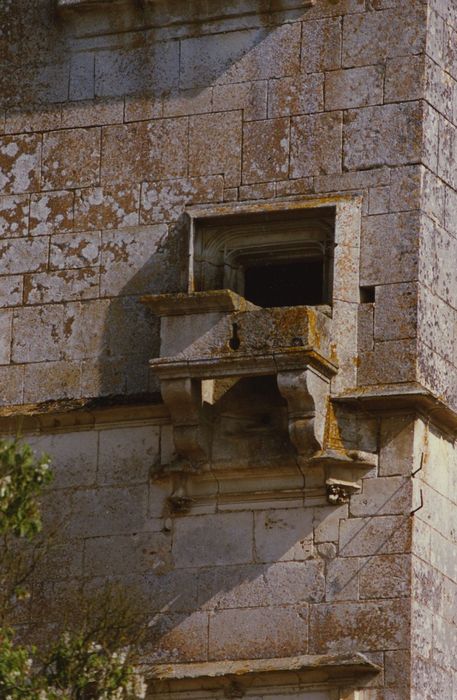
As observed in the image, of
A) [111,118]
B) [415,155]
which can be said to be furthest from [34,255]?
[415,155]

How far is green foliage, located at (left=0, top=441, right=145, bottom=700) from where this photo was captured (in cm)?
1448

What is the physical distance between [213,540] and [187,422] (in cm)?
73

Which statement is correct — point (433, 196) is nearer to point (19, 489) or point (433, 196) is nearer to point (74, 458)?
point (74, 458)

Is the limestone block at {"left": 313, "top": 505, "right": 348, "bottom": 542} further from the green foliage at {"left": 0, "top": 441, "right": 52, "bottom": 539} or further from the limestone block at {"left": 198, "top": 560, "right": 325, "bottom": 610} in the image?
the green foliage at {"left": 0, "top": 441, "right": 52, "bottom": 539}

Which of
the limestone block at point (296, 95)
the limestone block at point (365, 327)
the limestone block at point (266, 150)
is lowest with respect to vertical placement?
the limestone block at point (365, 327)

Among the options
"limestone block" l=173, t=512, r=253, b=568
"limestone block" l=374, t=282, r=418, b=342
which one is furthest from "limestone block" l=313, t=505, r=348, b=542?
"limestone block" l=374, t=282, r=418, b=342

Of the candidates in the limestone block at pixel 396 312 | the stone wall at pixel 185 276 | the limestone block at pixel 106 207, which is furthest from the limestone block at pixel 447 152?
the limestone block at pixel 106 207

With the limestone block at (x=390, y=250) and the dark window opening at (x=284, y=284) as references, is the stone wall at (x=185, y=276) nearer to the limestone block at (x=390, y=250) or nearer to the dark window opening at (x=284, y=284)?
the limestone block at (x=390, y=250)

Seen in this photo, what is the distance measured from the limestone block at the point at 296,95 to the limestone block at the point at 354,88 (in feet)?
0.21

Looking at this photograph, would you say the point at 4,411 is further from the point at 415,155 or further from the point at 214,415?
the point at 415,155

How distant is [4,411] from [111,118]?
202cm

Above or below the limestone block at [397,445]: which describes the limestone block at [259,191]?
above

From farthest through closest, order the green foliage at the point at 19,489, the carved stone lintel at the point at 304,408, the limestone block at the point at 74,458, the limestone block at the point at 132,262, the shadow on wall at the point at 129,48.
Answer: the shadow on wall at the point at 129,48 → the limestone block at the point at 132,262 → the limestone block at the point at 74,458 → the carved stone lintel at the point at 304,408 → the green foliage at the point at 19,489

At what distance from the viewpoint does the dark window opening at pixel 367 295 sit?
16.8 m
